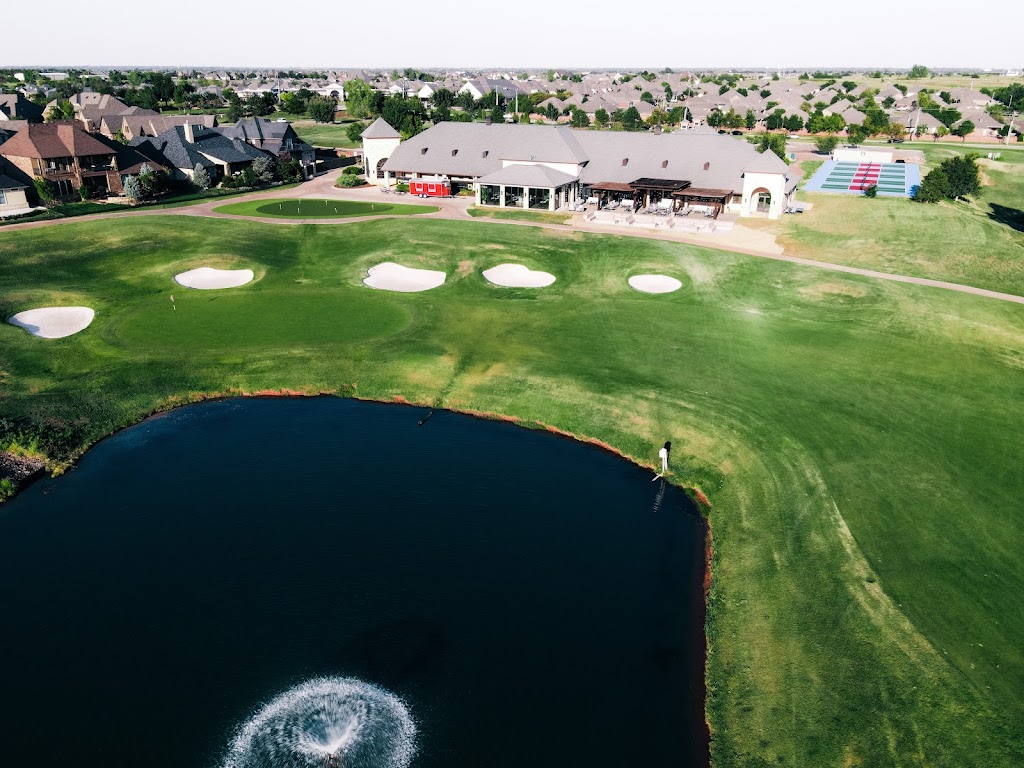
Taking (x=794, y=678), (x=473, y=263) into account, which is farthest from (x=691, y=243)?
(x=794, y=678)

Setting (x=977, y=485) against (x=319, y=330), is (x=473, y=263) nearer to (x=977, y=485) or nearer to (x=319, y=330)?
(x=319, y=330)

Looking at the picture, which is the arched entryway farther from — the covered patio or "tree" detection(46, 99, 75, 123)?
"tree" detection(46, 99, 75, 123)


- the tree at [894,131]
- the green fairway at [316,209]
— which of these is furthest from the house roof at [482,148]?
the tree at [894,131]

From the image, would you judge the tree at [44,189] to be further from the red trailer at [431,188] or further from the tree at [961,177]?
the tree at [961,177]

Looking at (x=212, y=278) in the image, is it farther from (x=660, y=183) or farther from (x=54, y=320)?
(x=660, y=183)

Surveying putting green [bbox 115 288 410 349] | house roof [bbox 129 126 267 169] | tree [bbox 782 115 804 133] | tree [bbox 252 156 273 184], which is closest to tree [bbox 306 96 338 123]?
house roof [bbox 129 126 267 169]

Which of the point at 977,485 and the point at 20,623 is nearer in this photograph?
the point at 20,623
